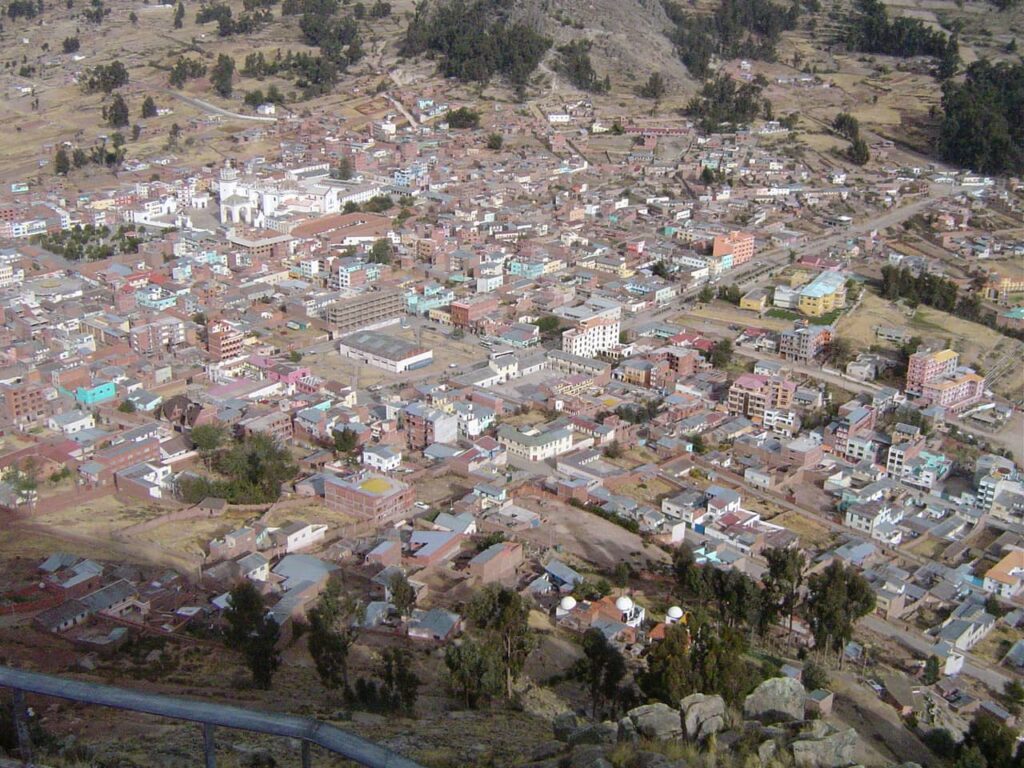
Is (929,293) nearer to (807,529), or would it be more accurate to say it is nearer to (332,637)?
(807,529)

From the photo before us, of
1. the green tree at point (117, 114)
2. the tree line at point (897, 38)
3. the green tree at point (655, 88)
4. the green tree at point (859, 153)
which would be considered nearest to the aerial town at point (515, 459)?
the green tree at point (859, 153)

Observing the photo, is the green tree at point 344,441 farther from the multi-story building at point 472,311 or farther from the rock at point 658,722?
Answer: the rock at point 658,722

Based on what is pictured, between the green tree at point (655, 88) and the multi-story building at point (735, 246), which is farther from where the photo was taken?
the green tree at point (655, 88)

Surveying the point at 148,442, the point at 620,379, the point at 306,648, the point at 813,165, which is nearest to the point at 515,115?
the point at 813,165

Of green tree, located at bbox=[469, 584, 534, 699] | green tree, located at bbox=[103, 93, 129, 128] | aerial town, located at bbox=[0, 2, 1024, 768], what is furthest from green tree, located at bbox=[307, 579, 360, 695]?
green tree, located at bbox=[103, 93, 129, 128]

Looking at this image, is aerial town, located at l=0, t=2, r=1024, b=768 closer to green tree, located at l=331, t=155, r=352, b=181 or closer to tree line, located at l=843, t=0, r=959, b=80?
green tree, located at l=331, t=155, r=352, b=181
